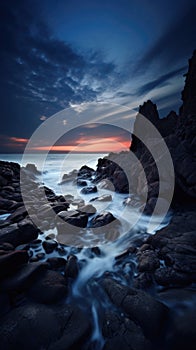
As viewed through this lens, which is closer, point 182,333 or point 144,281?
point 182,333

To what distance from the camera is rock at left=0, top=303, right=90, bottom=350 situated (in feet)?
6.30

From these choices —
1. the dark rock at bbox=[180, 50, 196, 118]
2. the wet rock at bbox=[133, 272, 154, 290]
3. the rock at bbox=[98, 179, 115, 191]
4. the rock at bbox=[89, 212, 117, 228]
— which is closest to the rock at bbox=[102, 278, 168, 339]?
the wet rock at bbox=[133, 272, 154, 290]

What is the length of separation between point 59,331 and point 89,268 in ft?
4.89

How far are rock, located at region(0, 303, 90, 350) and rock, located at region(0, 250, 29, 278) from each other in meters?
0.65

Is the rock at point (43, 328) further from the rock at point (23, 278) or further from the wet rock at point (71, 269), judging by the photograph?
the wet rock at point (71, 269)

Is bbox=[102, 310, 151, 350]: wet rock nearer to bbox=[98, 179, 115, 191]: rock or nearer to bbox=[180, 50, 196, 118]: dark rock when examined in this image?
bbox=[98, 179, 115, 191]: rock

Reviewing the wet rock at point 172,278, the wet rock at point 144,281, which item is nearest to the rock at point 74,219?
the wet rock at point 144,281

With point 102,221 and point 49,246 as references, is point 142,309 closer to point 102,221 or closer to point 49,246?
point 49,246

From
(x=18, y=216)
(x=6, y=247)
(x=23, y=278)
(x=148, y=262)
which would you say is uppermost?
(x=18, y=216)

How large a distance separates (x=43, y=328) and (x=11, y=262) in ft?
4.08

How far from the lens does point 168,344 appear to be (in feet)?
6.33

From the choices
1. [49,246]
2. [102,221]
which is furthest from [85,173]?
[49,246]

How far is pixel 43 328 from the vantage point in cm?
206

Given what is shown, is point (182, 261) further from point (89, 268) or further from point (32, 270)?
point (32, 270)
